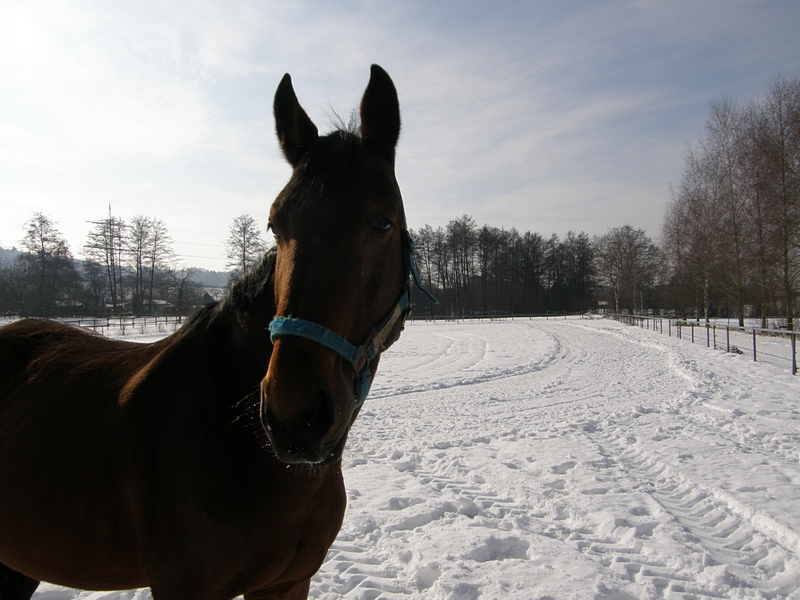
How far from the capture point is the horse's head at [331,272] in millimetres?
1164

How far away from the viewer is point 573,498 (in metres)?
4.46

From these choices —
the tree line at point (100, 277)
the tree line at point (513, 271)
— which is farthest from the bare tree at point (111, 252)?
the tree line at point (513, 271)

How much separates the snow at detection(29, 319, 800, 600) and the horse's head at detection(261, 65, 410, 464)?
2.44 meters

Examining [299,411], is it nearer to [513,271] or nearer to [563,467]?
[563,467]

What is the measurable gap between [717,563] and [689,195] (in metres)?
36.3

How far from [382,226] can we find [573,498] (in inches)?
165

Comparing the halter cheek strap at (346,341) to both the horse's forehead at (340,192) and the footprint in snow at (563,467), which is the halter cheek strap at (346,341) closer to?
the horse's forehead at (340,192)

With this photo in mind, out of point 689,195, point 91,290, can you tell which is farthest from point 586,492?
point 91,290

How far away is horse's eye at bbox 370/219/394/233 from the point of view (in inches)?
59.4

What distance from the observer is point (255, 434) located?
1573 mm

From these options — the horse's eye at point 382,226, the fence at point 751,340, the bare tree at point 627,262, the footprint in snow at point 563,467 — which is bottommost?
the footprint in snow at point 563,467

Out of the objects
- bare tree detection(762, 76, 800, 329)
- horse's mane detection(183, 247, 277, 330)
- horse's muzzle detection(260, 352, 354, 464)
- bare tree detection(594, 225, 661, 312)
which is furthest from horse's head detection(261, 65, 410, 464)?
bare tree detection(594, 225, 661, 312)

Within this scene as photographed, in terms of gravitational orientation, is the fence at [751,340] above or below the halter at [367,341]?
below

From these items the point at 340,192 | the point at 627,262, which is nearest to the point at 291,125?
the point at 340,192
